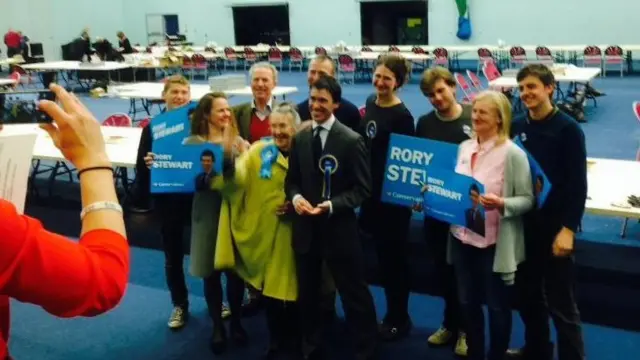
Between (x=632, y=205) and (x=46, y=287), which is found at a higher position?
(x=46, y=287)

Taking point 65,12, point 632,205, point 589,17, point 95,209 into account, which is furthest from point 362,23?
point 95,209

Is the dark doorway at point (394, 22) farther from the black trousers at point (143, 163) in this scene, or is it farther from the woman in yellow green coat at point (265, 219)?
the woman in yellow green coat at point (265, 219)

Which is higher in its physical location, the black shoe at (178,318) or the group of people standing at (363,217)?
the group of people standing at (363,217)

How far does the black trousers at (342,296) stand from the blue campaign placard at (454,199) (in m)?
0.48

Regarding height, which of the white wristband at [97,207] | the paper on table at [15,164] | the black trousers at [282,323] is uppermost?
the paper on table at [15,164]

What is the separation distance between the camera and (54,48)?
2312 centimetres

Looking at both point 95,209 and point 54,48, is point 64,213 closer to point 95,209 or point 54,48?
point 95,209

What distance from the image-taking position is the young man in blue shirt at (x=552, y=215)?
311cm

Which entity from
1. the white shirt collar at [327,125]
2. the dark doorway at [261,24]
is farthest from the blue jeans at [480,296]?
the dark doorway at [261,24]

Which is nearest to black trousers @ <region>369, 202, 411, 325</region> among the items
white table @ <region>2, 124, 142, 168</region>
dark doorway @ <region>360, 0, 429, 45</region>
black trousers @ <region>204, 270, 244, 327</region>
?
black trousers @ <region>204, 270, 244, 327</region>

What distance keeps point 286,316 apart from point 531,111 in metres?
1.77

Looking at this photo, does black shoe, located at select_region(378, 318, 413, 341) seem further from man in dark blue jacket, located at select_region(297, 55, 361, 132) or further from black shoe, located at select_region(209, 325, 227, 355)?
man in dark blue jacket, located at select_region(297, 55, 361, 132)

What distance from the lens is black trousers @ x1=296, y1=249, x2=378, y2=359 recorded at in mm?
3574

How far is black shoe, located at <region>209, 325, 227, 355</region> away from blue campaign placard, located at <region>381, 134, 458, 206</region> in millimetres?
1227
